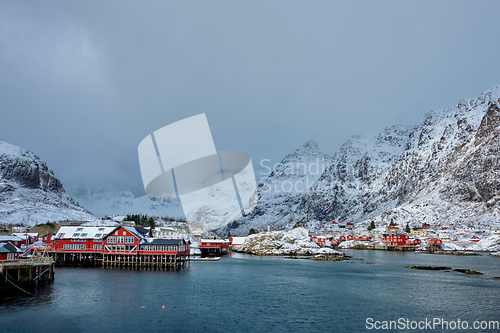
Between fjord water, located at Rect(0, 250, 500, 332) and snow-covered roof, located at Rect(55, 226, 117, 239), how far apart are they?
27.1 m

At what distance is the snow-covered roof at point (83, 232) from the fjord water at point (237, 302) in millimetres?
27135

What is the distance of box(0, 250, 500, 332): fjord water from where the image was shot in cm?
3928

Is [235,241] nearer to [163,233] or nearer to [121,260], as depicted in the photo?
[163,233]

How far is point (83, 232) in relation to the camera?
4149 inches

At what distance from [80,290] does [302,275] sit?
4640 cm

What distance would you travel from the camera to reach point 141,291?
5747 cm

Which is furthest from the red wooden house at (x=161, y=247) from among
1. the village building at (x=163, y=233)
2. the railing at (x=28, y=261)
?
the village building at (x=163, y=233)

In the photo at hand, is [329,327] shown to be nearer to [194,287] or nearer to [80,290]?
[194,287]

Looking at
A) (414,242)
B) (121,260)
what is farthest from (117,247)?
(414,242)

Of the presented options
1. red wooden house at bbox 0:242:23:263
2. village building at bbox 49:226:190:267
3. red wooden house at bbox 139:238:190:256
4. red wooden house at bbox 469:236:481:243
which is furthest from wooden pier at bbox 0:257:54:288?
red wooden house at bbox 469:236:481:243

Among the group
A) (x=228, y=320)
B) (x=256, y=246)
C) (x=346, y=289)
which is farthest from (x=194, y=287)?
(x=256, y=246)

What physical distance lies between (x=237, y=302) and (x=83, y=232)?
236 ft

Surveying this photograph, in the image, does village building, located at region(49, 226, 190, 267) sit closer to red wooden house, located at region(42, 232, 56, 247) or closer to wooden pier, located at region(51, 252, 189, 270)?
wooden pier, located at region(51, 252, 189, 270)

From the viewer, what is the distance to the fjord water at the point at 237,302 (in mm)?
39281
